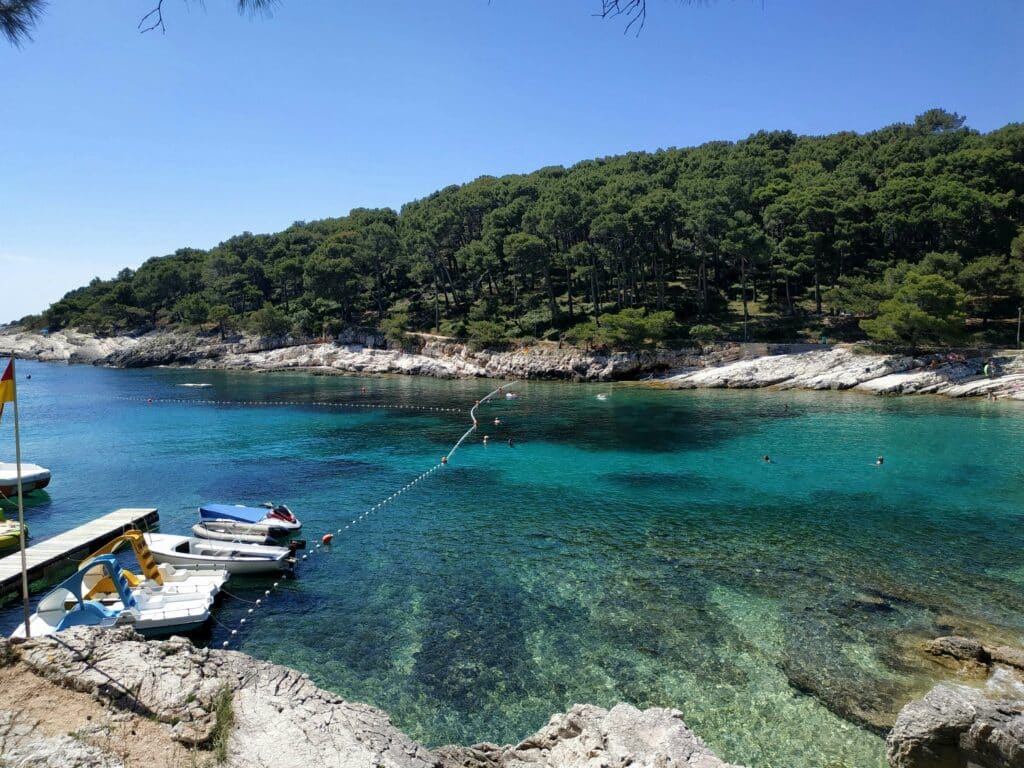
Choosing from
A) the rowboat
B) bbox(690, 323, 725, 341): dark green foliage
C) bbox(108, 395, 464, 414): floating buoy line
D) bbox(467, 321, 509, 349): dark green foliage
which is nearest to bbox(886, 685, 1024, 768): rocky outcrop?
the rowboat

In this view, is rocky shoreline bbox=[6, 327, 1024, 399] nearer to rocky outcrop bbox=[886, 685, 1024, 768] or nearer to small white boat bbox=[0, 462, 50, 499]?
small white boat bbox=[0, 462, 50, 499]

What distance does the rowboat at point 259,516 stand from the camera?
81.7ft

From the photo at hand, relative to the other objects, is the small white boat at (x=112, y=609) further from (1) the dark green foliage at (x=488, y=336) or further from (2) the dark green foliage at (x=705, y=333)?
(1) the dark green foliage at (x=488, y=336)

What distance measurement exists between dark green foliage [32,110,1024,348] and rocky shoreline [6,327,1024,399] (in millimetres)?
3174

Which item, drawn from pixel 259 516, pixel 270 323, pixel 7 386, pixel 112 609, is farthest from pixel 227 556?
pixel 270 323

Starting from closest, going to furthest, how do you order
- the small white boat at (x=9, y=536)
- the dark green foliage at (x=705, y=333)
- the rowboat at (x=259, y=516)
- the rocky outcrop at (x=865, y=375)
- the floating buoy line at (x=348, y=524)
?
the floating buoy line at (x=348, y=524) → the small white boat at (x=9, y=536) → the rowboat at (x=259, y=516) → the rocky outcrop at (x=865, y=375) → the dark green foliage at (x=705, y=333)

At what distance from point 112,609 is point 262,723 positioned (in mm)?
12008

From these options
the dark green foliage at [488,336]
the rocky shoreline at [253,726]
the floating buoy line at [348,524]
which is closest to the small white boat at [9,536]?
the floating buoy line at [348,524]

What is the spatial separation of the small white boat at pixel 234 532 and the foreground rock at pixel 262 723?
14105mm

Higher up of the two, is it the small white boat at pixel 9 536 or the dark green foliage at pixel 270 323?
the dark green foliage at pixel 270 323

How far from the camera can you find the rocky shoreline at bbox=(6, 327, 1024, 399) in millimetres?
56500

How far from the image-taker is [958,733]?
9164mm

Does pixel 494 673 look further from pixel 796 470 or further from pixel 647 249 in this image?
pixel 647 249

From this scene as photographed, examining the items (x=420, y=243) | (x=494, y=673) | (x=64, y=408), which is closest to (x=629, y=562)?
(x=494, y=673)
